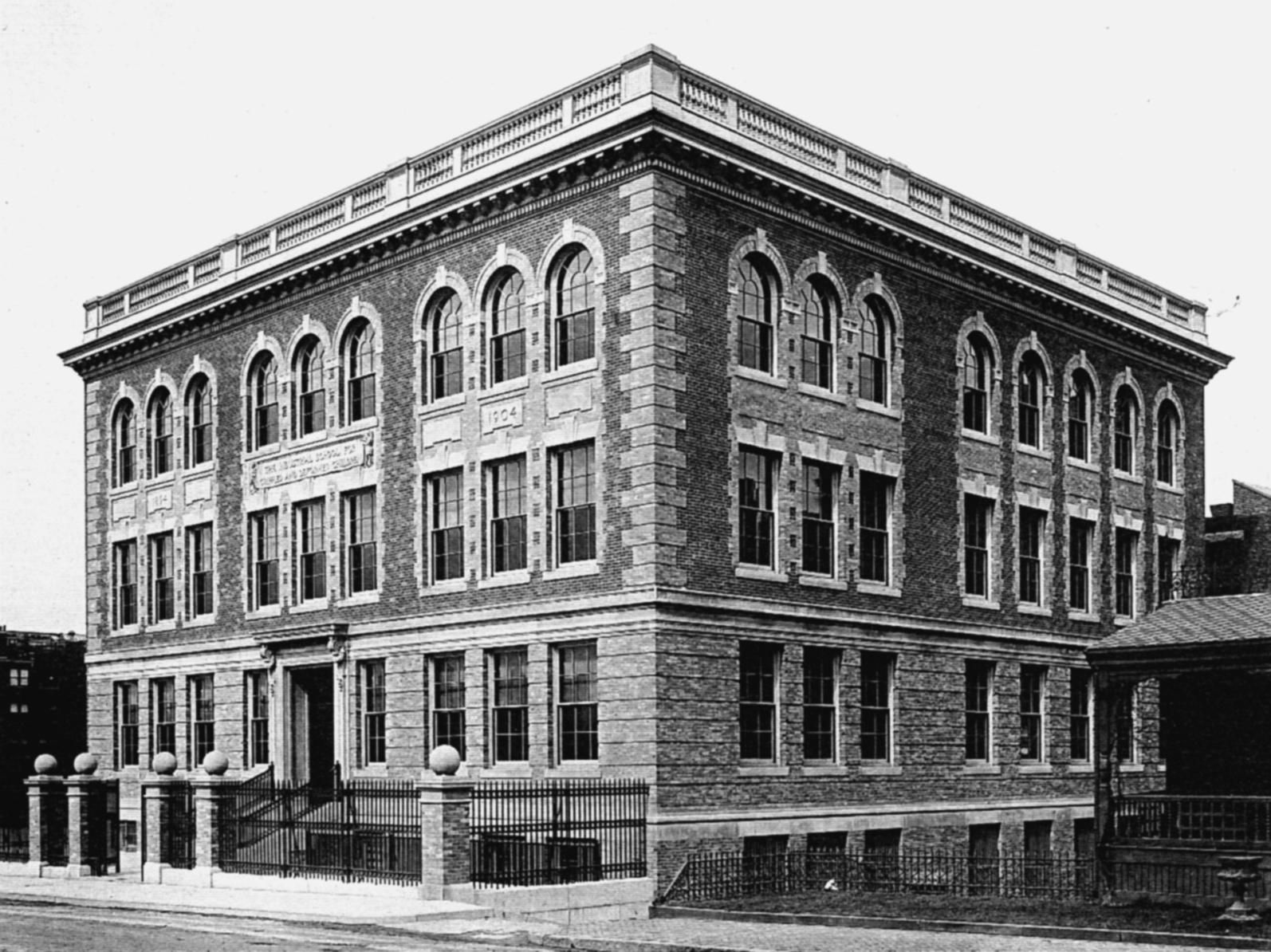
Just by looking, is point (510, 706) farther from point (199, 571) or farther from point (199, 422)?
point (199, 422)

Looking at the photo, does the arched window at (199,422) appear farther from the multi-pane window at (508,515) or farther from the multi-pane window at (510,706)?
the multi-pane window at (510,706)

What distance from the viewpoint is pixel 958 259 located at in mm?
34000

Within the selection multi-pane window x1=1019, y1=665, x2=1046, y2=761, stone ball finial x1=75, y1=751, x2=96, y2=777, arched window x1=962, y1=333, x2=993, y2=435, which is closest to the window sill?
arched window x1=962, y1=333, x2=993, y2=435

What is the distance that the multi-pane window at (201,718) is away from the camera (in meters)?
37.5

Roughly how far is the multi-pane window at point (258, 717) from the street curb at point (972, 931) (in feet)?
51.9

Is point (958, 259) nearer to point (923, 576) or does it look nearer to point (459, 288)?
point (923, 576)

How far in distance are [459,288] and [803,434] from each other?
7.02 metres

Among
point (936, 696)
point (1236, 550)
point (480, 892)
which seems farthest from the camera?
point (1236, 550)

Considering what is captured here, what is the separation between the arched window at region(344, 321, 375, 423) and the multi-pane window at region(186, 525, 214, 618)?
20.9ft

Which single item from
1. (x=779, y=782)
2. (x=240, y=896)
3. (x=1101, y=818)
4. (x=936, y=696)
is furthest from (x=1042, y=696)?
(x=240, y=896)

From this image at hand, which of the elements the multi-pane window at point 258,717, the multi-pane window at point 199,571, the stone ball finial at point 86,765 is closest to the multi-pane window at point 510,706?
the stone ball finial at point 86,765

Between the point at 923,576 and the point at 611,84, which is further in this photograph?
the point at 923,576

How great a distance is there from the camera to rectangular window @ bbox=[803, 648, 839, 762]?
3002 cm

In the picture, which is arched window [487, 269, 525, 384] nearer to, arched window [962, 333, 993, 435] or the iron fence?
the iron fence
